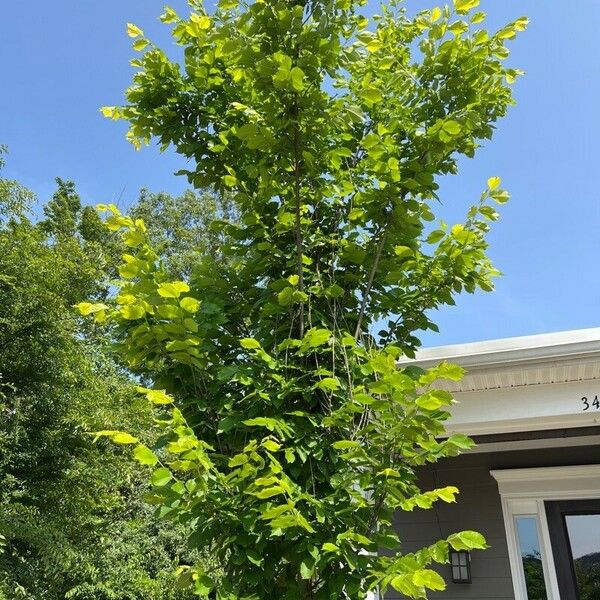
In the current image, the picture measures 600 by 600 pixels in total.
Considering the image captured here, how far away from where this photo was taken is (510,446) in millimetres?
4109

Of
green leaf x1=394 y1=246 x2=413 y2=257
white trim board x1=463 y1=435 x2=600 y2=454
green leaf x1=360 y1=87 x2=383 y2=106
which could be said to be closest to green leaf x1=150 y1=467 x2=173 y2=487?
green leaf x1=394 y1=246 x2=413 y2=257

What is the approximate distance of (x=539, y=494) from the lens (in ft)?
13.5

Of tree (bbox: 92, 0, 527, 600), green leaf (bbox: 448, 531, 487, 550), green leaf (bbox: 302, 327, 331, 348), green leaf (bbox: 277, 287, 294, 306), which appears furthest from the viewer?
green leaf (bbox: 277, 287, 294, 306)

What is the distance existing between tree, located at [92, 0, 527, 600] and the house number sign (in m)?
1.40

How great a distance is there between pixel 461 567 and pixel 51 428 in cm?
449

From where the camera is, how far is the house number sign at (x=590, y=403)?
9.68ft

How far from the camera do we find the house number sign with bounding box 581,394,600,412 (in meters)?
2.95

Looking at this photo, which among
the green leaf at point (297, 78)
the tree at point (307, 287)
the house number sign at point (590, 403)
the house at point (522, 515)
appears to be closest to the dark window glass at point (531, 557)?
the house at point (522, 515)

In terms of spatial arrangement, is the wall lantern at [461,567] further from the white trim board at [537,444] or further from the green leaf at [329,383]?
the green leaf at [329,383]

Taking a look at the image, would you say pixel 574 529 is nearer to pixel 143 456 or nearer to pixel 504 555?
pixel 504 555

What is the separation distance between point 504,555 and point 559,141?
205 inches

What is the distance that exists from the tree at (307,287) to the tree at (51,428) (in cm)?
448

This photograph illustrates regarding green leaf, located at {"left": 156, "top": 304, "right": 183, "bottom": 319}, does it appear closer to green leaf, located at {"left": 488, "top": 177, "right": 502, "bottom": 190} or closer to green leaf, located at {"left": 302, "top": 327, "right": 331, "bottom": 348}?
green leaf, located at {"left": 302, "top": 327, "right": 331, "bottom": 348}

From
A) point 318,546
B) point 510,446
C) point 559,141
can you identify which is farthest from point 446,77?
point 559,141
